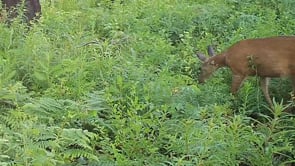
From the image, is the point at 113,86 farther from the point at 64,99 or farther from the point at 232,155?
the point at 232,155

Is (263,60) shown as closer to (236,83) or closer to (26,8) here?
(236,83)

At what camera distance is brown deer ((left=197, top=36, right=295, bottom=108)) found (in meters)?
6.77

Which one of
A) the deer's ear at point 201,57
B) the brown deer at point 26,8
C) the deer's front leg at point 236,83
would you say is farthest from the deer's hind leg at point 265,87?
the brown deer at point 26,8

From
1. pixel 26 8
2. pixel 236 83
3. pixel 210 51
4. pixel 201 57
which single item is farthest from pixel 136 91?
pixel 26 8

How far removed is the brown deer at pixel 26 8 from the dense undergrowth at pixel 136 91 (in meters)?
0.24

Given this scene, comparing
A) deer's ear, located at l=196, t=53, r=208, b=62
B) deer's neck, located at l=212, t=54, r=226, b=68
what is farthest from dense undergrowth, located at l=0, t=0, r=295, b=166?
deer's neck, located at l=212, t=54, r=226, b=68

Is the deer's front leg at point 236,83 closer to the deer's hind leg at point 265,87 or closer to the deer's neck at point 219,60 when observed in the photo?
the deer's hind leg at point 265,87

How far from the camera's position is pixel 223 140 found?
509 cm

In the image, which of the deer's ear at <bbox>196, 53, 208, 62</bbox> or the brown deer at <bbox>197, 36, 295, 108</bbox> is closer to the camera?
the brown deer at <bbox>197, 36, 295, 108</bbox>

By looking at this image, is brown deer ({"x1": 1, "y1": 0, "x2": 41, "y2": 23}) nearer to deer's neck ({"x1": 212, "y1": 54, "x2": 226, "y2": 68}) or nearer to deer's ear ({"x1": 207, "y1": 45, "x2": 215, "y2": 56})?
deer's ear ({"x1": 207, "y1": 45, "x2": 215, "y2": 56})

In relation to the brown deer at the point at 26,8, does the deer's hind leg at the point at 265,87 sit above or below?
below

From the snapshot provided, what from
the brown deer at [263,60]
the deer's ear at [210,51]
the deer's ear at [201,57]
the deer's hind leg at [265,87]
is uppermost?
the brown deer at [263,60]

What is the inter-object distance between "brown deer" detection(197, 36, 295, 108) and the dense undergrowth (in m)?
0.16

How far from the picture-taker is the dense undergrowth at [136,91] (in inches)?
198
